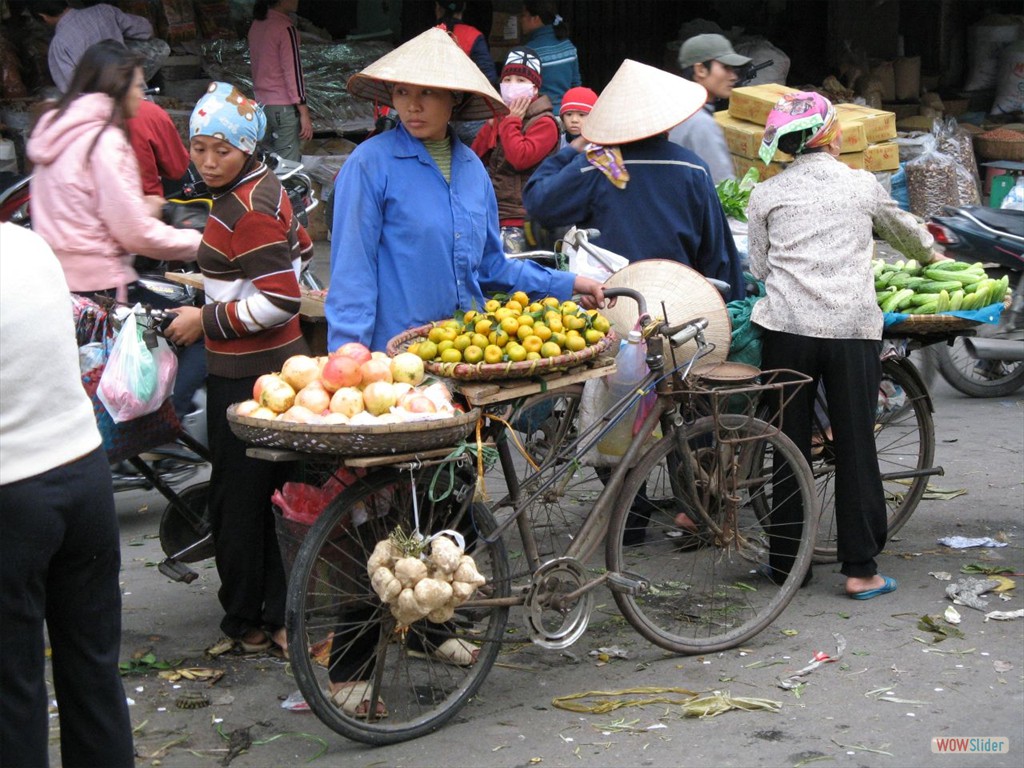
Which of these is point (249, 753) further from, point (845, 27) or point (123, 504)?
point (845, 27)

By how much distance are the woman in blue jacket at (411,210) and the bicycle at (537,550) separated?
0.53 metres

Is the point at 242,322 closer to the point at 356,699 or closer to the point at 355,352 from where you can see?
the point at 355,352

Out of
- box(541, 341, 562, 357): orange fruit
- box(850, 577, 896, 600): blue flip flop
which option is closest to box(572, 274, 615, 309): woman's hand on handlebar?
box(541, 341, 562, 357): orange fruit

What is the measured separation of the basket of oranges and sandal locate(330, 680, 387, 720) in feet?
3.35

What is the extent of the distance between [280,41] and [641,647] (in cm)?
740

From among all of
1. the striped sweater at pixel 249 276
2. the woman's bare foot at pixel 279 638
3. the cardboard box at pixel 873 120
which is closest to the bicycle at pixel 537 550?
the woman's bare foot at pixel 279 638

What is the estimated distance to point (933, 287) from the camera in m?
5.14

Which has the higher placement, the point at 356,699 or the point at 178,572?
the point at 178,572

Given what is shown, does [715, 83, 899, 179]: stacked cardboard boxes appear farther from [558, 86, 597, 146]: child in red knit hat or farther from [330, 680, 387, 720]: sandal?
[330, 680, 387, 720]: sandal

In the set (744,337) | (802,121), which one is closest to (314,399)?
(744,337)

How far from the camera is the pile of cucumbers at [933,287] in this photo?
506 centimetres

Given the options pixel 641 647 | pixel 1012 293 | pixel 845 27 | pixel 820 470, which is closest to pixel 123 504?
pixel 641 647

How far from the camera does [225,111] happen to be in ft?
13.4

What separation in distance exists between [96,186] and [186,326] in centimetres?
121
